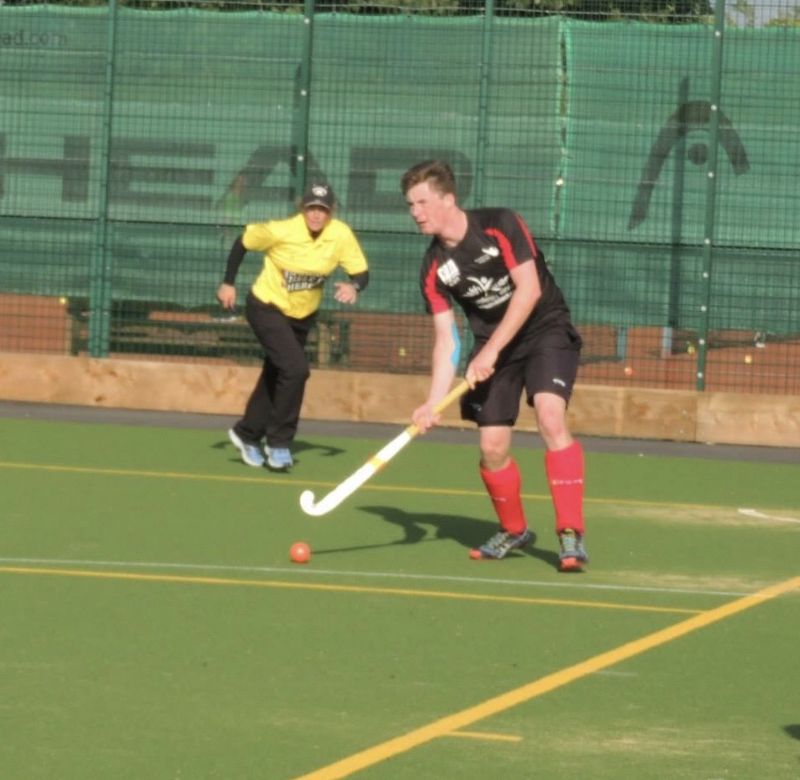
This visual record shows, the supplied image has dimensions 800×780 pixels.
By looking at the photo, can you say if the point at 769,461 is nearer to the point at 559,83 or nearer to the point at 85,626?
the point at 559,83

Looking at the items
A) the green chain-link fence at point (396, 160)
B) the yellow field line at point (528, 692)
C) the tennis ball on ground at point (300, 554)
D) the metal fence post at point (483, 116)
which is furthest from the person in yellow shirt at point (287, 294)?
the yellow field line at point (528, 692)

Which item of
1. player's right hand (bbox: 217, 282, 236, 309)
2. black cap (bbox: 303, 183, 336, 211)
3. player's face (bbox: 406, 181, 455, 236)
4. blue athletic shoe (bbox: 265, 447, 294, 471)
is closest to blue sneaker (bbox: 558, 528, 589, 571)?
player's face (bbox: 406, 181, 455, 236)

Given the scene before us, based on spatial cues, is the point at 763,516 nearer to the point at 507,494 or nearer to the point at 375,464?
the point at 507,494

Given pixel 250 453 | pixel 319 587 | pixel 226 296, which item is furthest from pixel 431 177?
pixel 250 453

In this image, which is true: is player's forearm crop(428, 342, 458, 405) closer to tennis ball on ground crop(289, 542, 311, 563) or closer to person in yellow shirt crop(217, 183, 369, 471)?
tennis ball on ground crop(289, 542, 311, 563)

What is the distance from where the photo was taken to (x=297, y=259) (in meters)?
14.2

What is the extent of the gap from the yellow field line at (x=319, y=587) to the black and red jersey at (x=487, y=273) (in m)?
1.50

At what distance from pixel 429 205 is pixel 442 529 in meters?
2.29

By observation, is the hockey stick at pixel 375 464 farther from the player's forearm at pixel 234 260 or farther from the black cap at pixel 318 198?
the player's forearm at pixel 234 260

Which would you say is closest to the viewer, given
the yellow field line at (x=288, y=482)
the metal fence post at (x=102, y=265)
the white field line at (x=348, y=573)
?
the white field line at (x=348, y=573)

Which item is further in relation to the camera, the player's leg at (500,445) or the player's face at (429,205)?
the player's leg at (500,445)

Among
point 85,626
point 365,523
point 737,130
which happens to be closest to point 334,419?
point 737,130

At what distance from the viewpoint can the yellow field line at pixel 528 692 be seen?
240 inches

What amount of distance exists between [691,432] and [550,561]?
290 inches
